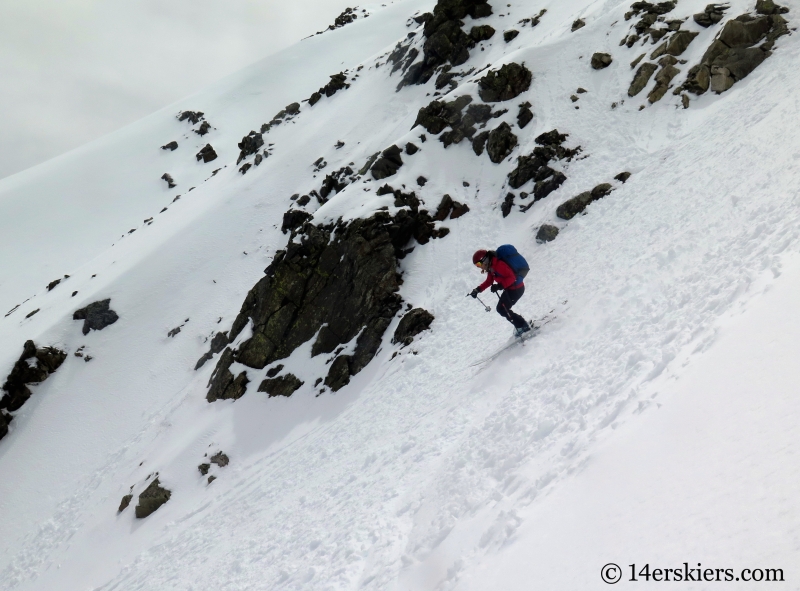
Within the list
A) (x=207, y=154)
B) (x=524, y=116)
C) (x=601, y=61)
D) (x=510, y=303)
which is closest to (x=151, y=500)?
(x=510, y=303)

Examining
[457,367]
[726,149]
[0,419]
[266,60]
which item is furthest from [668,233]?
[266,60]

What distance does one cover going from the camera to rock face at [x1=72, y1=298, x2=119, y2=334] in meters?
33.0

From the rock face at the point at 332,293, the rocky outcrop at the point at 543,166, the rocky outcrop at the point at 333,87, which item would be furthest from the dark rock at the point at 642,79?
the rocky outcrop at the point at 333,87

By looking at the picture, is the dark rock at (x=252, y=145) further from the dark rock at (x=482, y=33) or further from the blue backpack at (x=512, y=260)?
the blue backpack at (x=512, y=260)

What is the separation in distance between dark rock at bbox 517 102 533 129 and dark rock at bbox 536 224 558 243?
8.76 metres

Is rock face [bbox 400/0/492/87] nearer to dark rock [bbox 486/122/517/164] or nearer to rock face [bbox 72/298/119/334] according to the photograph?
dark rock [bbox 486/122/517/164]

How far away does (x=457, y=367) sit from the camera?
14031mm

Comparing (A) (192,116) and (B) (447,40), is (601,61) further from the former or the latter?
(A) (192,116)

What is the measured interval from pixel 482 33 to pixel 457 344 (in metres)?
32.8

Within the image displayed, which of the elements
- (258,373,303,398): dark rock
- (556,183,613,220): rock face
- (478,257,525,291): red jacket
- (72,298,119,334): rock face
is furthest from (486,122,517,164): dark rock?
(72,298,119,334): rock face

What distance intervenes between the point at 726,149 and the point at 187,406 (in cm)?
2560

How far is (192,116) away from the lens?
247 feet

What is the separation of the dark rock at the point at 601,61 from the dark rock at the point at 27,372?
38782 mm

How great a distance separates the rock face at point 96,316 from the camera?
3297cm
